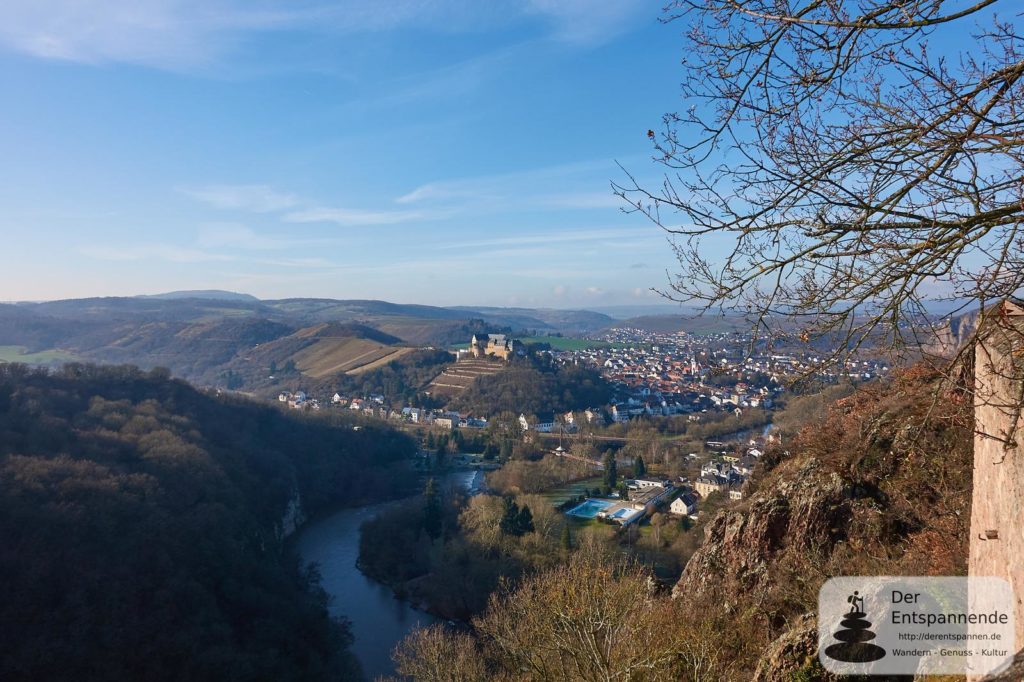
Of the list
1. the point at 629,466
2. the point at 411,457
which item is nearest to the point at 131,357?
the point at 411,457

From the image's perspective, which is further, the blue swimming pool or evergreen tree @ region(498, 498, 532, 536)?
the blue swimming pool

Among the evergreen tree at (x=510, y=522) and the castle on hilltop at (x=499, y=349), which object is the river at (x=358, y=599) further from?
the castle on hilltop at (x=499, y=349)

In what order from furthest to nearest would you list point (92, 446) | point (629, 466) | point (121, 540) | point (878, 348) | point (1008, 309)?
point (629, 466), point (92, 446), point (121, 540), point (878, 348), point (1008, 309)

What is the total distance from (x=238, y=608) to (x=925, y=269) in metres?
22.2

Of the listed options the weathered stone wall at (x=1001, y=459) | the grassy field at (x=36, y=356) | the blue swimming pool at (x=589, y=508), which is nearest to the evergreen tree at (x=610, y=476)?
the blue swimming pool at (x=589, y=508)

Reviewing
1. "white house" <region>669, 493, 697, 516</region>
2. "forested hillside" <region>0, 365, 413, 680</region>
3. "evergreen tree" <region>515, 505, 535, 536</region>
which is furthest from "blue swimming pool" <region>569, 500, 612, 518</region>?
"forested hillside" <region>0, 365, 413, 680</region>

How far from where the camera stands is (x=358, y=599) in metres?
23.4

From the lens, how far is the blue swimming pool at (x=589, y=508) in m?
27.3

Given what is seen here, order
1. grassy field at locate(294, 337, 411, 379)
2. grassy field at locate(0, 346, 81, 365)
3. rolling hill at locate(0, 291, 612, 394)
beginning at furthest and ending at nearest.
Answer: rolling hill at locate(0, 291, 612, 394), grassy field at locate(294, 337, 411, 379), grassy field at locate(0, 346, 81, 365)

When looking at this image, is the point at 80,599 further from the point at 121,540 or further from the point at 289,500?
the point at 289,500

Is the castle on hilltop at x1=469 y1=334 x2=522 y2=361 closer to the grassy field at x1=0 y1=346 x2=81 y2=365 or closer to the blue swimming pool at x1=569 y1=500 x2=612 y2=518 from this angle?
the blue swimming pool at x1=569 y1=500 x2=612 y2=518

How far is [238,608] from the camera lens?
19609mm

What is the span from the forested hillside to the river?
1375 millimetres

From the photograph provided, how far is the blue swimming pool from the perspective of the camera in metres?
27.3
